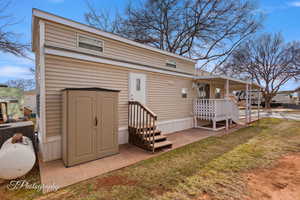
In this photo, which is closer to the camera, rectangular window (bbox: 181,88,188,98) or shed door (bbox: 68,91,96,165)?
shed door (bbox: 68,91,96,165)

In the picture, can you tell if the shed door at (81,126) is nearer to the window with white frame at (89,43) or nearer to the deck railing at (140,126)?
the deck railing at (140,126)

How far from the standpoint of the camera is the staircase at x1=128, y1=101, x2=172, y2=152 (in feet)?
15.3

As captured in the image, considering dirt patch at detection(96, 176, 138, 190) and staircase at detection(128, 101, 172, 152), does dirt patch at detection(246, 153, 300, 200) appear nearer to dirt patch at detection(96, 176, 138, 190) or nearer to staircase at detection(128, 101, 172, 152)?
dirt patch at detection(96, 176, 138, 190)

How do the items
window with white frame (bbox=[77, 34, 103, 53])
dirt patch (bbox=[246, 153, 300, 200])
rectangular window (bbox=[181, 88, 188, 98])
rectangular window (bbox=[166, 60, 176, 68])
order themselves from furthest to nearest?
rectangular window (bbox=[181, 88, 188, 98]), rectangular window (bbox=[166, 60, 176, 68]), window with white frame (bbox=[77, 34, 103, 53]), dirt patch (bbox=[246, 153, 300, 200])

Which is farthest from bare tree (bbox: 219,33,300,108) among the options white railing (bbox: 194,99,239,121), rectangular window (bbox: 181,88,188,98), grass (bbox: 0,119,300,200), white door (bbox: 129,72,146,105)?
grass (bbox: 0,119,300,200)

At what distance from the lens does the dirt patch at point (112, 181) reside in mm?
2781

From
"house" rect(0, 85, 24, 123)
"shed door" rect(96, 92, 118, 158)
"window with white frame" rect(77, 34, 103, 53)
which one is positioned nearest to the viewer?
"shed door" rect(96, 92, 118, 158)

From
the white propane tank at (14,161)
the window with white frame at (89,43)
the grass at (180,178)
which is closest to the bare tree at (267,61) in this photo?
the grass at (180,178)

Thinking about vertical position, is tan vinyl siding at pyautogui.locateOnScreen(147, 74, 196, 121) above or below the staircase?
above

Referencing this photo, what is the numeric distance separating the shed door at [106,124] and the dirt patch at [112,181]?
1.15 meters

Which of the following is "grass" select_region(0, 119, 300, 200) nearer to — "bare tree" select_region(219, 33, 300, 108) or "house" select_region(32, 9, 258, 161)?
"house" select_region(32, 9, 258, 161)

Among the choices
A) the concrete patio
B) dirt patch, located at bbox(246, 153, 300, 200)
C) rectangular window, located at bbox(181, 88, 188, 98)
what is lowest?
the concrete patio

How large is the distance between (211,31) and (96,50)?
11246 mm

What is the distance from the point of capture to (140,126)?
507 cm
